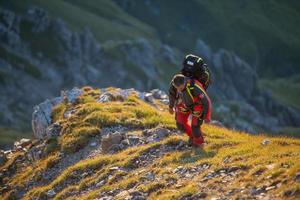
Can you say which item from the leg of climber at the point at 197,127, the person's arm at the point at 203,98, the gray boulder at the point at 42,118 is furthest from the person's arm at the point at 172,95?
the gray boulder at the point at 42,118

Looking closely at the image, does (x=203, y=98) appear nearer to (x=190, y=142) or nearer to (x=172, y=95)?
(x=172, y=95)

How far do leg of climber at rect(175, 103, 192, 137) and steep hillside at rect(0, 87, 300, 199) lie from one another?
0.48 m

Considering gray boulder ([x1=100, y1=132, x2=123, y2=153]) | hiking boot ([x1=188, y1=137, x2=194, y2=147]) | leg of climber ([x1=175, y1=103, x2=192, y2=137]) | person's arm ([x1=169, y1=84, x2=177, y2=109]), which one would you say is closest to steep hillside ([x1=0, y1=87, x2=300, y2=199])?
gray boulder ([x1=100, y1=132, x2=123, y2=153])

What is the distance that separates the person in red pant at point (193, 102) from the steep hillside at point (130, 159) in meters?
0.65

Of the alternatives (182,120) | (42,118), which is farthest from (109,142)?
(42,118)

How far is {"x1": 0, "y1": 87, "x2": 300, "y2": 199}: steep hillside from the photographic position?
55.7 feet

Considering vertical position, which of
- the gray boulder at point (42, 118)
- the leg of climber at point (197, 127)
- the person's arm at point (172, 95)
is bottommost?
the gray boulder at point (42, 118)

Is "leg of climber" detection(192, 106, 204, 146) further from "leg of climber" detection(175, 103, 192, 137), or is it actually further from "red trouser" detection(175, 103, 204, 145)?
"leg of climber" detection(175, 103, 192, 137)

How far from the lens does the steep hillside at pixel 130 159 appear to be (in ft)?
55.7

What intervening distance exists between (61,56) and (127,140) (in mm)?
177757

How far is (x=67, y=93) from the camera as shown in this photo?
111 ft

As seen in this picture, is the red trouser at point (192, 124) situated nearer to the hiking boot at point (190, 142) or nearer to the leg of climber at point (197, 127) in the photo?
the leg of climber at point (197, 127)

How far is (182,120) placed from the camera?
23391mm

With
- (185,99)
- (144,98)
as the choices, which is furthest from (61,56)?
(185,99)
